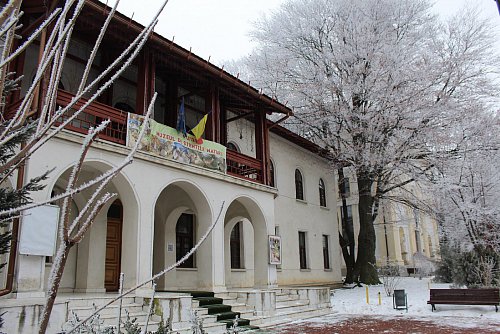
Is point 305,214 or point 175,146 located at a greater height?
point 175,146

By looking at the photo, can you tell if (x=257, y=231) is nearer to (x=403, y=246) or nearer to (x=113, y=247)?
(x=113, y=247)

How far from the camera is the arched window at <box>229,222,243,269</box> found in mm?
18734

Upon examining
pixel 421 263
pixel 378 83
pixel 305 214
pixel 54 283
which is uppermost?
pixel 378 83

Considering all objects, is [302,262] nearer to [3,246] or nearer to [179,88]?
[179,88]

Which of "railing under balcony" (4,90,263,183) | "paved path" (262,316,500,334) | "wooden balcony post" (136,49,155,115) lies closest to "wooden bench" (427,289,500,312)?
"paved path" (262,316,500,334)

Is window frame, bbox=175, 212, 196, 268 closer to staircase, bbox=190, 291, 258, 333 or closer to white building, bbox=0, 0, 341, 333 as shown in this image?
white building, bbox=0, 0, 341, 333

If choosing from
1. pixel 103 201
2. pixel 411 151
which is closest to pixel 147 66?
pixel 103 201

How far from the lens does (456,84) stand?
21.0 m

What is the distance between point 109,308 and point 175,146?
15.5ft

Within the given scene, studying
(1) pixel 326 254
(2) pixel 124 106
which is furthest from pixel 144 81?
(1) pixel 326 254

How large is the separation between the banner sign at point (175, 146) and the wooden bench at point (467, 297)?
26.6 ft

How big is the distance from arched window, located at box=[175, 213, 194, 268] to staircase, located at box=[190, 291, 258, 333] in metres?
3.92

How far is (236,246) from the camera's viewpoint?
19.0 m

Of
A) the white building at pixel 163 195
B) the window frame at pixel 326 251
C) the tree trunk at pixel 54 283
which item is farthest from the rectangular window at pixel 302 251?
the tree trunk at pixel 54 283
